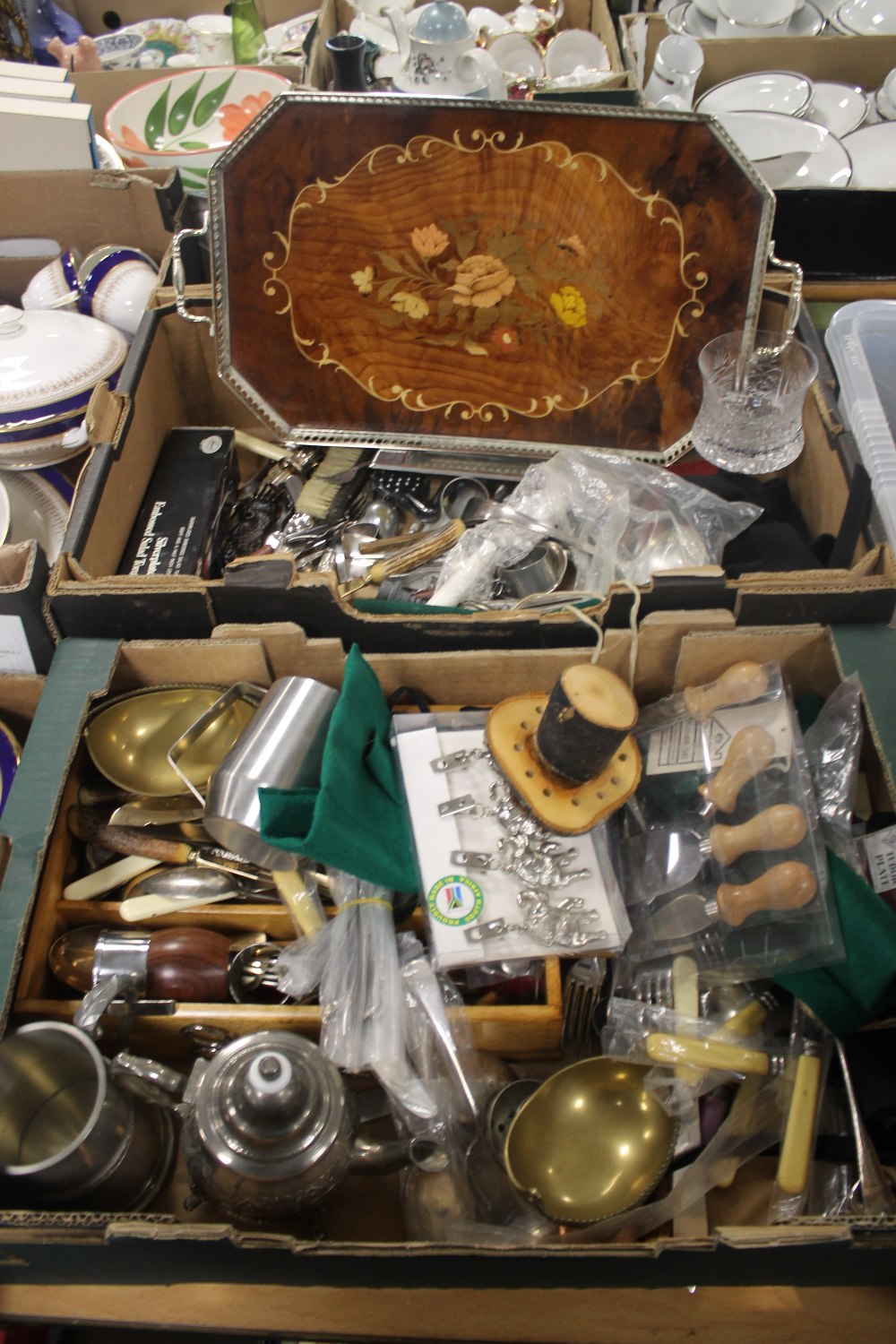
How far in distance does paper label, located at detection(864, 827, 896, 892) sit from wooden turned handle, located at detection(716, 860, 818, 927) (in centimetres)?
7

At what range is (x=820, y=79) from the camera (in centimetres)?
162

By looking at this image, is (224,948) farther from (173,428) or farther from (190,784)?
(173,428)

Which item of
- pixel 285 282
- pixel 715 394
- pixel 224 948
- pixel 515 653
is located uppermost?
pixel 285 282

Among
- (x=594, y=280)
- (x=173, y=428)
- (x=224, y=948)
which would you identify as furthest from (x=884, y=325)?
(x=224, y=948)

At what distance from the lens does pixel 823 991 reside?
743 millimetres

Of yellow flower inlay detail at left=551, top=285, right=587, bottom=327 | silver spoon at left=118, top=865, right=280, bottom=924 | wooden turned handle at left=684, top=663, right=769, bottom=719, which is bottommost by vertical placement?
silver spoon at left=118, top=865, right=280, bottom=924

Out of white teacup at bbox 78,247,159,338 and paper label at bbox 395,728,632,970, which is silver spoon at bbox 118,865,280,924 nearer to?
paper label at bbox 395,728,632,970

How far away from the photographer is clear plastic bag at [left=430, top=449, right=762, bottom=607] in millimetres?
1011

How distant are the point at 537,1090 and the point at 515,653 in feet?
1.29

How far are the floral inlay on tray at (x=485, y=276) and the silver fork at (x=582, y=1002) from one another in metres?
0.64

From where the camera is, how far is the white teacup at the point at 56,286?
1264mm

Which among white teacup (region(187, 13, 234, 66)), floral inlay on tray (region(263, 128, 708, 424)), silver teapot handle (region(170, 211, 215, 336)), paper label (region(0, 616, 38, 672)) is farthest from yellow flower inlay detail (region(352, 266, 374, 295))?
white teacup (region(187, 13, 234, 66))

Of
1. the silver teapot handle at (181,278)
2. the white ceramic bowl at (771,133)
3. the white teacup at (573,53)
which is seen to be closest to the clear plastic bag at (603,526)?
the silver teapot handle at (181,278)

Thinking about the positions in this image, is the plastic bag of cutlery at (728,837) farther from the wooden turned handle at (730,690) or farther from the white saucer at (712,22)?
the white saucer at (712,22)
